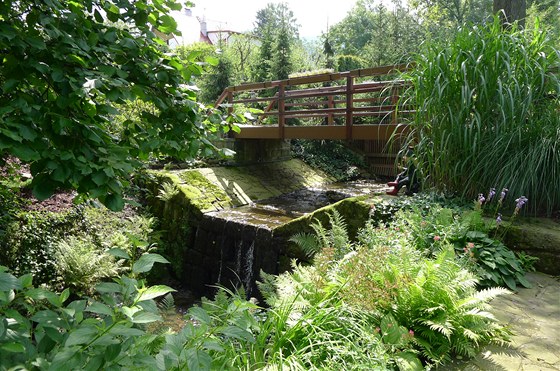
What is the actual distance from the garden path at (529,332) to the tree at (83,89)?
189cm

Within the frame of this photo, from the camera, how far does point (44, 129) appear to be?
5.42ft

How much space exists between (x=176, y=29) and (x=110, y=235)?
4.77 meters

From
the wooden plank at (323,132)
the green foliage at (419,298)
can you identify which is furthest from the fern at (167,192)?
the green foliage at (419,298)

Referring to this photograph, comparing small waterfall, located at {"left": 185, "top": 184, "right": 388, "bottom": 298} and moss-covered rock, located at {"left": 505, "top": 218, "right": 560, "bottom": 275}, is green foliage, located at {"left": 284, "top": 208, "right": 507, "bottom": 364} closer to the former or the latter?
moss-covered rock, located at {"left": 505, "top": 218, "right": 560, "bottom": 275}

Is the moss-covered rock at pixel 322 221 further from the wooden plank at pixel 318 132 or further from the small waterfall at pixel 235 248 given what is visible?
the wooden plank at pixel 318 132

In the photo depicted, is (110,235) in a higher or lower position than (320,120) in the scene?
lower

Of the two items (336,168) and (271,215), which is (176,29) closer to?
(271,215)

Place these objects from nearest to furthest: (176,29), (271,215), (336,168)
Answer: (176,29)
(271,215)
(336,168)

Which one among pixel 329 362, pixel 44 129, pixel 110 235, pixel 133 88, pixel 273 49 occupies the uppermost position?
pixel 273 49

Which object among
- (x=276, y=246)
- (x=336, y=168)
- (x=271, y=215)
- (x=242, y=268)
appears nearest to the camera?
(x=276, y=246)

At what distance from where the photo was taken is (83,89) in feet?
5.01

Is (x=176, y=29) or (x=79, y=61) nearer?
(x=79, y=61)

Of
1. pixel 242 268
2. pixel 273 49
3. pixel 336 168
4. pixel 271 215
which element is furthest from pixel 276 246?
pixel 273 49

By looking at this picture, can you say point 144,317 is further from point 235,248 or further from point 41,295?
point 235,248
